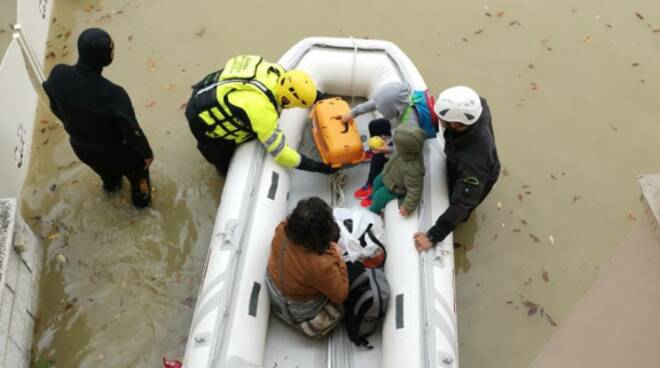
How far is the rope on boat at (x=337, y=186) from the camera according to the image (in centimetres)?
366

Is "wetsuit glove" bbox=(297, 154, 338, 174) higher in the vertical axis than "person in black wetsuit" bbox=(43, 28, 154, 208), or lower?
lower

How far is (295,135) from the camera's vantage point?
3.78m

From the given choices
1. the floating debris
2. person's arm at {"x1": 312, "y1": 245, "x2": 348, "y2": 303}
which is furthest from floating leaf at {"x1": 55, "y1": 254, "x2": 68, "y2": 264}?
person's arm at {"x1": 312, "y1": 245, "x2": 348, "y2": 303}

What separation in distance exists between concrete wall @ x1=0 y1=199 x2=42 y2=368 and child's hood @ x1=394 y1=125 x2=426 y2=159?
1959mm

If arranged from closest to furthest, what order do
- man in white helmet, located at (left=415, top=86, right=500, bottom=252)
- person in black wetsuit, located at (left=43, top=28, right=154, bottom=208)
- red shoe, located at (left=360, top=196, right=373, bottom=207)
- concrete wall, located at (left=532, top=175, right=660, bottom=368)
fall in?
concrete wall, located at (left=532, top=175, right=660, bottom=368)
person in black wetsuit, located at (left=43, top=28, right=154, bottom=208)
man in white helmet, located at (left=415, top=86, right=500, bottom=252)
red shoe, located at (left=360, top=196, right=373, bottom=207)

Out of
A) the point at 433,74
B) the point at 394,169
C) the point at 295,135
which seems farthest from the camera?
the point at 433,74

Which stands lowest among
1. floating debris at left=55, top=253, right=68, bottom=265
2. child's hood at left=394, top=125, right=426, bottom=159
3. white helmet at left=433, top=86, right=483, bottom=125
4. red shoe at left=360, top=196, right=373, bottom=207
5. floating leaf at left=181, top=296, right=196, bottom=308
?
floating leaf at left=181, top=296, right=196, bottom=308

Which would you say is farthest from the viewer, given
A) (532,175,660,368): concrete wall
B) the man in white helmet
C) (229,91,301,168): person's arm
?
(229,91,301,168): person's arm

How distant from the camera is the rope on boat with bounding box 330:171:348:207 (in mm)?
3656

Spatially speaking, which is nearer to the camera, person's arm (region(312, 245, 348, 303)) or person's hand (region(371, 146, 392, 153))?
person's arm (region(312, 245, 348, 303))

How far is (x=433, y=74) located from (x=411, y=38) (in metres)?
0.43

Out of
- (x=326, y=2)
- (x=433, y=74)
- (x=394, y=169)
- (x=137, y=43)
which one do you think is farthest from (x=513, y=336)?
(x=137, y=43)

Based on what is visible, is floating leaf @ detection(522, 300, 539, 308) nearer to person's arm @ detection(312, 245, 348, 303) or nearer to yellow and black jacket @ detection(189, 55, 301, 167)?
person's arm @ detection(312, 245, 348, 303)

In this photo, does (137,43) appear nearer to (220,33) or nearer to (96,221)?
(220,33)
